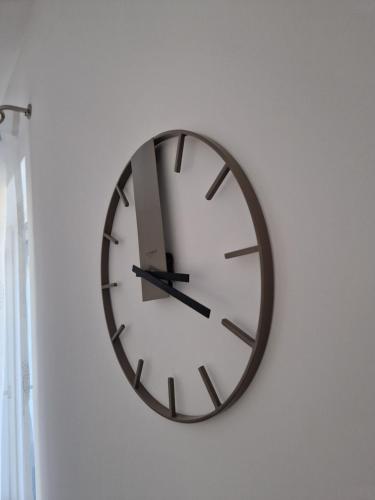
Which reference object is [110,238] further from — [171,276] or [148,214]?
[171,276]

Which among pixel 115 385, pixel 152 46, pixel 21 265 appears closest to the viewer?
pixel 152 46

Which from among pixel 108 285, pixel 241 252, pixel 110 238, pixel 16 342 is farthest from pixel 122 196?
pixel 16 342

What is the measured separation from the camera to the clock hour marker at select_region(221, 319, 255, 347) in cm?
77

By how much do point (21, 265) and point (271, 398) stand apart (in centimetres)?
152

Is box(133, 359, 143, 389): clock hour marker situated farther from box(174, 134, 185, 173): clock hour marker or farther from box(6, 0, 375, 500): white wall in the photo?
box(174, 134, 185, 173): clock hour marker

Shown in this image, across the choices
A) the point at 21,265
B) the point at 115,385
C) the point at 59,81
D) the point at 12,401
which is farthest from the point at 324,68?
the point at 12,401

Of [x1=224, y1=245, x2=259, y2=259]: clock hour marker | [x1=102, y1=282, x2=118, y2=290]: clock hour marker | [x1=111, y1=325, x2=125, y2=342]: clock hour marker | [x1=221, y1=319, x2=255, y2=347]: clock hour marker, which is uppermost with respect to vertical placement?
[x1=102, y1=282, x2=118, y2=290]: clock hour marker

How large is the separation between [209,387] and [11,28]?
1830 mm

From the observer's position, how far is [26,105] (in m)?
2.07

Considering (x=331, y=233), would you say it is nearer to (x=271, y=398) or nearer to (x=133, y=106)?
(x=271, y=398)

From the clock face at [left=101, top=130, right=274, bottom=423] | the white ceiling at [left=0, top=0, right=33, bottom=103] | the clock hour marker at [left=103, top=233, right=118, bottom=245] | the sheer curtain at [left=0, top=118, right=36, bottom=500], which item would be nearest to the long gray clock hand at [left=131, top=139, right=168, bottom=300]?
the clock face at [left=101, top=130, right=274, bottom=423]

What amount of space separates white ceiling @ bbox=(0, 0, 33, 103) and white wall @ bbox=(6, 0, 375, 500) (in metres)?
0.61

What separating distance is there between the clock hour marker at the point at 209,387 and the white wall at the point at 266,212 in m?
0.03

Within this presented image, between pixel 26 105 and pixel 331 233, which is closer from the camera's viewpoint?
pixel 331 233
